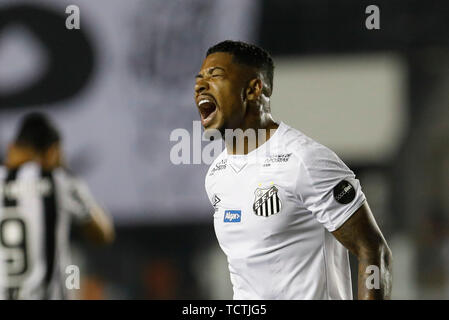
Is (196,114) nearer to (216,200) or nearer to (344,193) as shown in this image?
(216,200)

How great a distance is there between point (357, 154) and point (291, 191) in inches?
326

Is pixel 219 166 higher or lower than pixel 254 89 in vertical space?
lower

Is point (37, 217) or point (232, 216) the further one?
point (37, 217)

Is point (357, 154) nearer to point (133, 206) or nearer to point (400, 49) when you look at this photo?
point (400, 49)

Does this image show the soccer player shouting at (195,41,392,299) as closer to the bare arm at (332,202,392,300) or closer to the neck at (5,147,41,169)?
the bare arm at (332,202,392,300)

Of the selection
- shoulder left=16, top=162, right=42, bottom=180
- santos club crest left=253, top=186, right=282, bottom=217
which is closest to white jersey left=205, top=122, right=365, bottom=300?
santos club crest left=253, top=186, right=282, bottom=217

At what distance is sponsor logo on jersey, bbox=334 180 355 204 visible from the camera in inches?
106

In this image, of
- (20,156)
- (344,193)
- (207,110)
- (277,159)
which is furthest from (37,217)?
(344,193)

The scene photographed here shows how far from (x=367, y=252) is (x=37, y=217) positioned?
315 centimetres

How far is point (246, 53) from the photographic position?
303 centimetres

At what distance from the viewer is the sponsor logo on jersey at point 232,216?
2.88m

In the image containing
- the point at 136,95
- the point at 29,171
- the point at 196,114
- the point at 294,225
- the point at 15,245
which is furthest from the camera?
the point at 136,95
